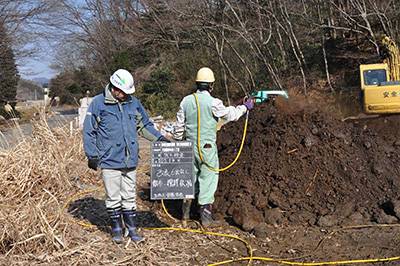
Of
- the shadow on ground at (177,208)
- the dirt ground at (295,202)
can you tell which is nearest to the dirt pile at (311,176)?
the dirt ground at (295,202)

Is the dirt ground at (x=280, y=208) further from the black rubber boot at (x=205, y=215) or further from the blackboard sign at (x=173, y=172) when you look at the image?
the blackboard sign at (x=173, y=172)

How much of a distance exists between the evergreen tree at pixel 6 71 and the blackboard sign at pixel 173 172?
718 inches

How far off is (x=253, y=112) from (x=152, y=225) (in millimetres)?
2696

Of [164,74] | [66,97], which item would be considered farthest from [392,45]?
[66,97]

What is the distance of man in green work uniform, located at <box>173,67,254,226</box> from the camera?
18.8 feet

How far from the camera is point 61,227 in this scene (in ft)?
16.5

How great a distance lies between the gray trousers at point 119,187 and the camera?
5.22m

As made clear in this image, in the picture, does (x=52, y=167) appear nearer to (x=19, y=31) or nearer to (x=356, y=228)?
(x=356, y=228)

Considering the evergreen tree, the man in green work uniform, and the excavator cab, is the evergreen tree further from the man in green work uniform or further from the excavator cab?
the man in green work uniform

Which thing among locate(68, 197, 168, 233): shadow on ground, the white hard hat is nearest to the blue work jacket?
the white hard hat

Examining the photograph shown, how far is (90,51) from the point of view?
36.1 metres

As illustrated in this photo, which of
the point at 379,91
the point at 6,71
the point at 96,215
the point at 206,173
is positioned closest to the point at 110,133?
the point at 206,173

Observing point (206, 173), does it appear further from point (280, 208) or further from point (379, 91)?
point (379, 91)

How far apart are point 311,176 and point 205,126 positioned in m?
1.45
